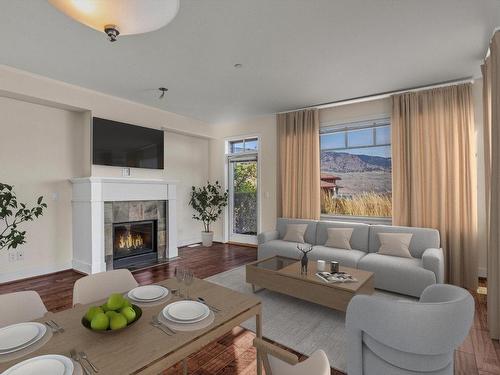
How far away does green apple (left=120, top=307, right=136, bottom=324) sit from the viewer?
115cm

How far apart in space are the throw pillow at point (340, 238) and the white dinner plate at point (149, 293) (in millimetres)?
3192

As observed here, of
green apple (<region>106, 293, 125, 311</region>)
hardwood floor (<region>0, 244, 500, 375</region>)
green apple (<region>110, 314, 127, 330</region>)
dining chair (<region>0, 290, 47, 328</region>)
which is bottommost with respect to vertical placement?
hardwood floor (<region>0, 244, 500, 375</region>)

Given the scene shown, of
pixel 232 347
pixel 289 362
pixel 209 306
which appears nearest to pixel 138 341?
pixel 209 306

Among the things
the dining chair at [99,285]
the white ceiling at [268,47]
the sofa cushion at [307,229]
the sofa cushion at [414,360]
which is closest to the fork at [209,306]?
the dining chair at [99,285]

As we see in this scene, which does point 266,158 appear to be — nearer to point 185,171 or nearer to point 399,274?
point 185,171

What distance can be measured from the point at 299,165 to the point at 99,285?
13.7 feet

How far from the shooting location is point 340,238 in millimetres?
4148

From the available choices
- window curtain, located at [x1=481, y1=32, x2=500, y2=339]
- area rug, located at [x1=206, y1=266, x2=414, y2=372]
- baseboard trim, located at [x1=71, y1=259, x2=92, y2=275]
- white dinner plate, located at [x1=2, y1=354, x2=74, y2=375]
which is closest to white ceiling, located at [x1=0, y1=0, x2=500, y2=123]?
window curtain, located at [x1=481, y1=32, x2=500, y2=339]

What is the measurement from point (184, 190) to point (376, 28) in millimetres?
4807

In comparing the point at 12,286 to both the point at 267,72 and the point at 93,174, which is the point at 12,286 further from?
the point at 267,72

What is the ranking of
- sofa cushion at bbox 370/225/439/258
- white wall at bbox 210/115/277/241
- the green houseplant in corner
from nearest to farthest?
the green houseplant in corner, sofa cushion at bbox 370/225/439/258, white wall at bbox 210/115/277/241

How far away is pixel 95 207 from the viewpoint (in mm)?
4133

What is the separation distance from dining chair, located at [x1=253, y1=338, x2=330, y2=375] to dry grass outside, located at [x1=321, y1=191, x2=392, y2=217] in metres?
4.04

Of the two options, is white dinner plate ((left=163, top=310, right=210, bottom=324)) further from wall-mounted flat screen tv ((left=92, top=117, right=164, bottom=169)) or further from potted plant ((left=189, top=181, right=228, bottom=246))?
potted plant ((left=189, top=181, right=228, bottom=246))
